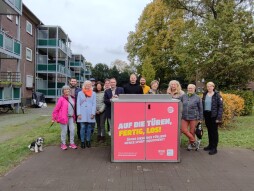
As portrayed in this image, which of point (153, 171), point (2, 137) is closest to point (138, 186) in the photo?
point (153, 171)

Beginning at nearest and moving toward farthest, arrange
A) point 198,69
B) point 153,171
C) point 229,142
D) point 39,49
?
point 153,171 < point 229,142 < point 198,69 < point 39,49

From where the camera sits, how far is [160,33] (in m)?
41.5

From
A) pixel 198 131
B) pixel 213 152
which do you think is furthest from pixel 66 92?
pixel 213 152

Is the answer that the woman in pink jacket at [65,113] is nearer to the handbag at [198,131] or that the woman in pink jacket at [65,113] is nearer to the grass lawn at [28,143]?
the grass lawn at [28,143]

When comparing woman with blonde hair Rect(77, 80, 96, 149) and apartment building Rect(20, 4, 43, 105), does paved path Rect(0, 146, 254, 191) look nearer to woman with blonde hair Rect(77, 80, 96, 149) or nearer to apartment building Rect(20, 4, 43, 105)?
woman with blonde hair Rect(77, 80, 96, 149)

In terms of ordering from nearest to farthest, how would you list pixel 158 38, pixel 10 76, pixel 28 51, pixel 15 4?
pixel 15 4, pixel 10 76, pixel 28 51, pixel 158 38

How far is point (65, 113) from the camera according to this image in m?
7.79

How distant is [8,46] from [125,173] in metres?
16.9

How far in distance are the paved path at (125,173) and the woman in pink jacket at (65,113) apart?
22.3 inches

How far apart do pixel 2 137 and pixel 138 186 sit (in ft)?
22.1

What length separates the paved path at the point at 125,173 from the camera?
5062 mm

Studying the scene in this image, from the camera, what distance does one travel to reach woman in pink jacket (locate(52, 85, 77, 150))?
778 centimetres

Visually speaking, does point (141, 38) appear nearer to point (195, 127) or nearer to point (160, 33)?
point (160, 33)

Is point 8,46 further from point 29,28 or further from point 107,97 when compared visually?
point 107,97
